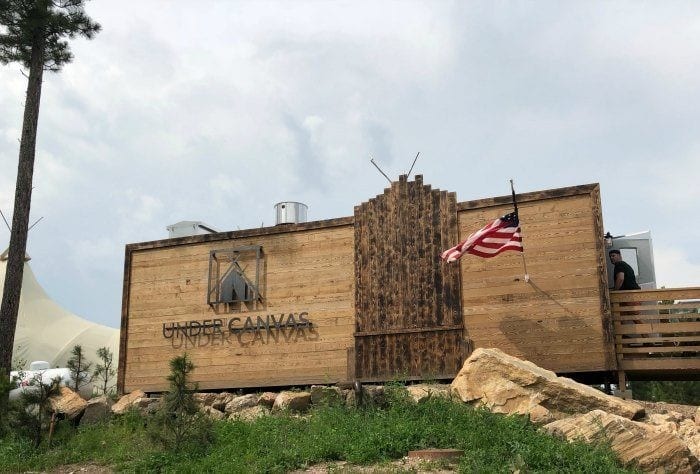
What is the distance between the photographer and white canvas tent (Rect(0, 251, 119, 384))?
31.6 metres

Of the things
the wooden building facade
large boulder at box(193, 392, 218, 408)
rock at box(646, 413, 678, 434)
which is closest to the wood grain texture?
the wooden building facade

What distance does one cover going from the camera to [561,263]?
48.0ft

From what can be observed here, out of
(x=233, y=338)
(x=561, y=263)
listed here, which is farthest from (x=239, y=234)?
(x=561, y=263)

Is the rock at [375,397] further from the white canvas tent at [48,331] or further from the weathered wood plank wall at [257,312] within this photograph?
the white canvas tent at [48,331]

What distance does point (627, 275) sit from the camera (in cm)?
1502

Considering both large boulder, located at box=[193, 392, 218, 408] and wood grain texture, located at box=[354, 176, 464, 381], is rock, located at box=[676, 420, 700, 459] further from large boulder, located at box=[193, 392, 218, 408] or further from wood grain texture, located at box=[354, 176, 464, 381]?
large boulder, located at box=[193, 392, 218, 408]

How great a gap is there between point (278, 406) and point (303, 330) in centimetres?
213

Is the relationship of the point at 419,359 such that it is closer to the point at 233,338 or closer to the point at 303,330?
the point at 303,330

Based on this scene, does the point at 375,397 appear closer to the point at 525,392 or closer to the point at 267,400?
the point at 267,400

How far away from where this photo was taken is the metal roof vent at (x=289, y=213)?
17.8 metres

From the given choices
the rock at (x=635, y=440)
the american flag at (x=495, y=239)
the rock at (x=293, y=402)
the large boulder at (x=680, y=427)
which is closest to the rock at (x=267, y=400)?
the rock at (x=293, y=402)

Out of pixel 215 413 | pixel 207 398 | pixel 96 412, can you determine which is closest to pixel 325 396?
pixel 215 413

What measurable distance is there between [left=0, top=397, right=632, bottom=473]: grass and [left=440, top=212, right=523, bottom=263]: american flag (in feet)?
10.2

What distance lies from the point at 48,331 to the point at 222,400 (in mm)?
19735
